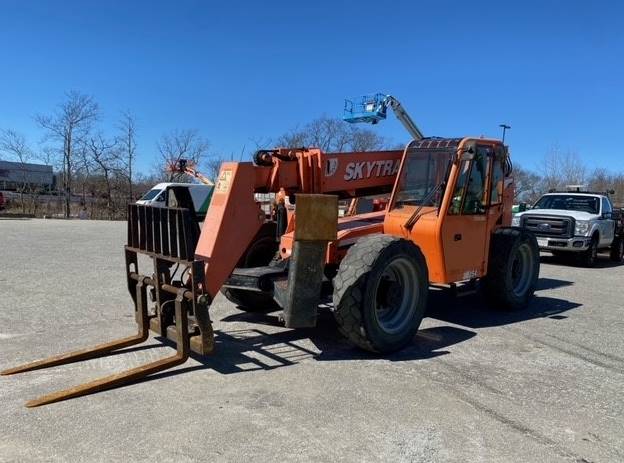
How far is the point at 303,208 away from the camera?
556 centimetres

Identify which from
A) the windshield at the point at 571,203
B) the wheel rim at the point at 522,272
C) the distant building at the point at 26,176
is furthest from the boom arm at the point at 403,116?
the distant building at the point at 26,176

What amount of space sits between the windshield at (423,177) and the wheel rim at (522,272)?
7.40 ft

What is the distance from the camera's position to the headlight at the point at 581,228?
15258 mm

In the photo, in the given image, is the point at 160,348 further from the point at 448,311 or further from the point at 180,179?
the point at 180,179

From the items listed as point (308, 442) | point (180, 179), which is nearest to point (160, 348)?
point (308, 442)

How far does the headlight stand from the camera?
1526 cm

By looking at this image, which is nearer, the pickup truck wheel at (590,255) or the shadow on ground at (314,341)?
the shadow on ground at (314,341)

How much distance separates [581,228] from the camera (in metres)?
15.3

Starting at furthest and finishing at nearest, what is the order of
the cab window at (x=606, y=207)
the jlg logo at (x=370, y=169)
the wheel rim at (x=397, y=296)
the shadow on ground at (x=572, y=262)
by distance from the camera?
1. the cab window at (x=606, y=207)
2. the shadow on ground at (x=572, y=262)
3. the jlg logo at (x=370, y=169)
4. the wheel rim at (x=397, y=296)

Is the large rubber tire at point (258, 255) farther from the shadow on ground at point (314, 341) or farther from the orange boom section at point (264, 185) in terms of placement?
the orange boom section at point (264, 185)

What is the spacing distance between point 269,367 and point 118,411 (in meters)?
1.61

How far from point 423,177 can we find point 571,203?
11.5 m

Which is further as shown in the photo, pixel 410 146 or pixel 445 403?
pixel 410 146

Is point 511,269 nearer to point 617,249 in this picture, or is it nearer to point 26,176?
point 617,249
